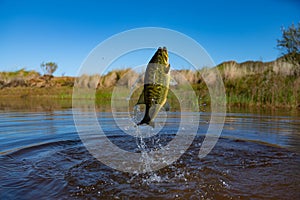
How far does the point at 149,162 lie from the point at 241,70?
16.7 metres

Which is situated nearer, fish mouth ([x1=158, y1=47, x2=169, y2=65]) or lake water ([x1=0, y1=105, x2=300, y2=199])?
lake water ([x1=0, y1=105, x2=300, y2=199])

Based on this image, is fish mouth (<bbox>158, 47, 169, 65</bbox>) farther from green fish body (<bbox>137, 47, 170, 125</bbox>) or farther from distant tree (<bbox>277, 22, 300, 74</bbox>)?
distant tree (<bbox>277, 22, 300, 74</bbox>)

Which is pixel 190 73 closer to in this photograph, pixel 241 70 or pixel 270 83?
pixel 241 70

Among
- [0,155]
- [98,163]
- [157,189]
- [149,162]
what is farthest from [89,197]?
[0,155]

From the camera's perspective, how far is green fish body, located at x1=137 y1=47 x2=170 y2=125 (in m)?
3.31

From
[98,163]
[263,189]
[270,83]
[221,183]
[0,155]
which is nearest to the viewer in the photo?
[263,189]

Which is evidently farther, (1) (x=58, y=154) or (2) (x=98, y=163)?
(1) (x=58, y=154)

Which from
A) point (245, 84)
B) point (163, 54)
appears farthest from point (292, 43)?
point (163, 54)

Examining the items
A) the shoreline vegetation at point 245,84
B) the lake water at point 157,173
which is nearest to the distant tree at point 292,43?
the shoreline vegetation at point 245,84

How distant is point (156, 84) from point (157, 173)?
1.22 m

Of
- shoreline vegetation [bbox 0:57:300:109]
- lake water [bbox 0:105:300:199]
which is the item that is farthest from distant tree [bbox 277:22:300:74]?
lake water [bbox 0:105:300:199]

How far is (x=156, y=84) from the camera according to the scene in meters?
3.34

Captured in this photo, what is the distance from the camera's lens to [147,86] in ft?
11.0

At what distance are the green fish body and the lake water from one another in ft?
2.86
